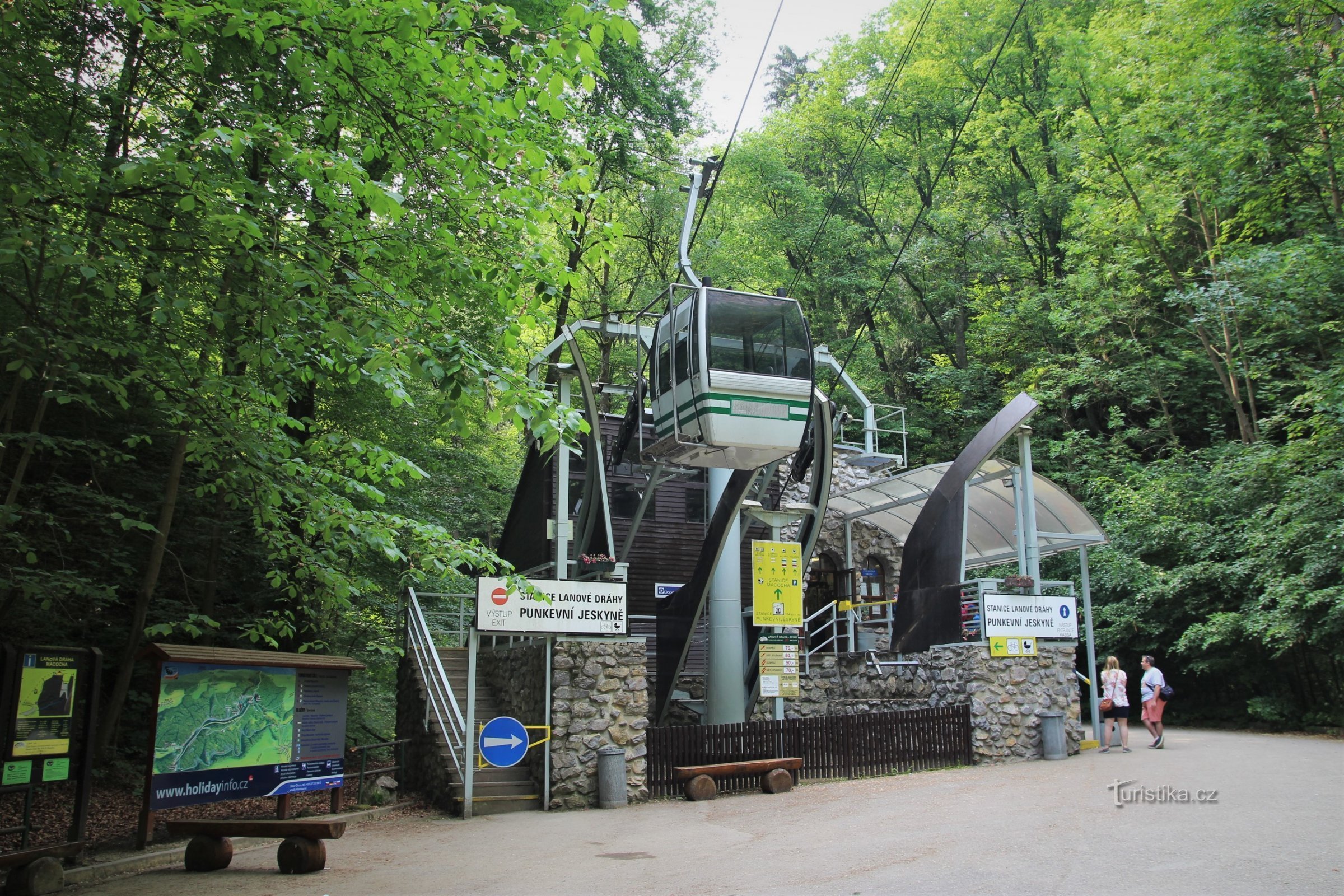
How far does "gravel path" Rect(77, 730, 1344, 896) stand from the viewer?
22.2ft

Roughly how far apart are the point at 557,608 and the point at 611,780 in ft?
7.40

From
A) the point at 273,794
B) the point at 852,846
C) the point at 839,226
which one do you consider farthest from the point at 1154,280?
the point at 273,794

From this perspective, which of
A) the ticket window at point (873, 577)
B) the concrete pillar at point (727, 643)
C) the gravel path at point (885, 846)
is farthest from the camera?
the ticket window at point (873, 577)

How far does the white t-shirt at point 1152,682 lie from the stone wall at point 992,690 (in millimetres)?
1070

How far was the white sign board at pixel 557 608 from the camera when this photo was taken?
38.3 feet

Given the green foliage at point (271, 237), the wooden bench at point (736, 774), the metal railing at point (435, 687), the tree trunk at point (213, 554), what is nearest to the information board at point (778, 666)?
the wooden bench at point (736, 774)

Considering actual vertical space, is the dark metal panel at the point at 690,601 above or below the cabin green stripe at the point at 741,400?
below

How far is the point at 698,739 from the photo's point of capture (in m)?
12.4

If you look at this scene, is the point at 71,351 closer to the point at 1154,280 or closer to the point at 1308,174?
the point at 1308,174

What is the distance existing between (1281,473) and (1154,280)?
7816mm

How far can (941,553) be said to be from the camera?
16062 mm

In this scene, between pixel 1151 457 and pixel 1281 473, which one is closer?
pixel 1281 473

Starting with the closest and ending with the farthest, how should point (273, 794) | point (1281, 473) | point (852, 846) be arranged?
point (852, 846) → point (273, 794) → point (1281, 473)

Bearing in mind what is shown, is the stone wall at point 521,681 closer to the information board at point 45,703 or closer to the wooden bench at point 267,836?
the wooden bench at point 267,836
